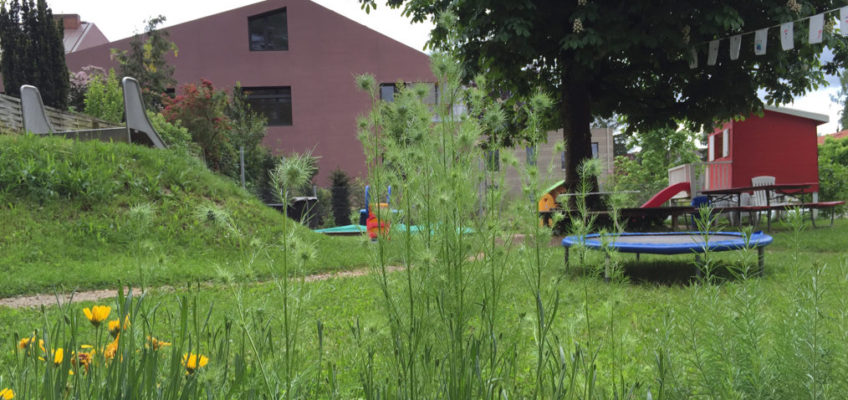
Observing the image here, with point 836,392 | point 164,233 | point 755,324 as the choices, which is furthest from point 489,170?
point 164,233

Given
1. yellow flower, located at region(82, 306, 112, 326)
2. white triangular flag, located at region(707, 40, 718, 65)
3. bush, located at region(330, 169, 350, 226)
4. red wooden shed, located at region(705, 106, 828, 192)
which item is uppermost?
white triangular flag, located at region(707, 40, 718, 65)

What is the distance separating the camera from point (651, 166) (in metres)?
24.3

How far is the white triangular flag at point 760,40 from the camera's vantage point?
9.35 meters

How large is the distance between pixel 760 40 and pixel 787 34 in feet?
1.39

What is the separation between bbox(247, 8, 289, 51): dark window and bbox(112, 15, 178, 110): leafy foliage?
3617mm

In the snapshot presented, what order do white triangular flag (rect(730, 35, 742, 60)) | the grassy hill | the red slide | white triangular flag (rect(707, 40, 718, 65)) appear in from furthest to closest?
the red slide, white triangular flag (rect(707, 40, 718, 65)), white triangular flag (rect(730, 35, 742, 60)), the grassy hill

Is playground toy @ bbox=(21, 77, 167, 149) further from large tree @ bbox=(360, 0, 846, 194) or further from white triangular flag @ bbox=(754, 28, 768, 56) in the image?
white triangular flag @ bbox=(754, 28, 768, 56)

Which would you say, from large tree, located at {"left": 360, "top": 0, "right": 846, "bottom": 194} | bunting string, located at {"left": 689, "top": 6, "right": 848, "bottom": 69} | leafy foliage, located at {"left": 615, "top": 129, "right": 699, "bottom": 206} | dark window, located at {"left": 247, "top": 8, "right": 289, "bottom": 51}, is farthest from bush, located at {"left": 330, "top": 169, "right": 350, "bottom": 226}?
bunting string, located at {"left": 689, "top": 6, "right": 848, "bottom": 69}

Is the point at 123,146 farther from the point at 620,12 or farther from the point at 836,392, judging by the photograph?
the point at 836,392

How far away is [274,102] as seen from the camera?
24312 millimetres

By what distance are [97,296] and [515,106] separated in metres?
9.57

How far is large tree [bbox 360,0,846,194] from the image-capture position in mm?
9195

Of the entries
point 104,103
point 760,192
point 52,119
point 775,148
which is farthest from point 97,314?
point 775,148

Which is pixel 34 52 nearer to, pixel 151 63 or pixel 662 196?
pixel 151 63
